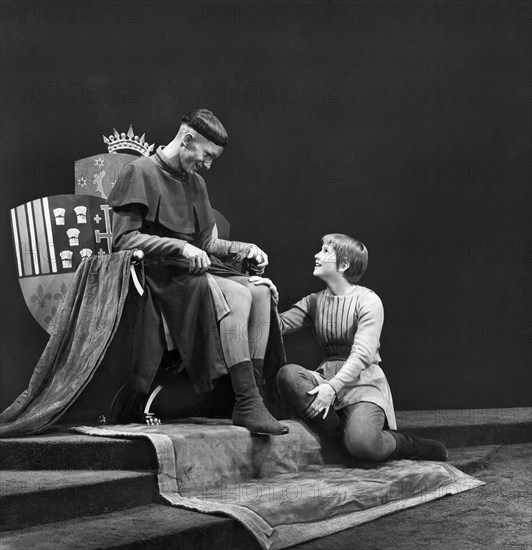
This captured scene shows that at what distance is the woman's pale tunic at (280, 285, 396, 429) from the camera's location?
394 cm

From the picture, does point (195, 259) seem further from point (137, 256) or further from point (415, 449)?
point (415, 449)

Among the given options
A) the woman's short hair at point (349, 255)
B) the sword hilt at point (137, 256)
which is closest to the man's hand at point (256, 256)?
the woman's short hair at point (349, 255)

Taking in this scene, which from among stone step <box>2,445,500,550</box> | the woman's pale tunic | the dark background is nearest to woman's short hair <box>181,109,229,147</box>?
the woman's pale tunic

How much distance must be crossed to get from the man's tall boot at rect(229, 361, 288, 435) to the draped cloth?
56cm

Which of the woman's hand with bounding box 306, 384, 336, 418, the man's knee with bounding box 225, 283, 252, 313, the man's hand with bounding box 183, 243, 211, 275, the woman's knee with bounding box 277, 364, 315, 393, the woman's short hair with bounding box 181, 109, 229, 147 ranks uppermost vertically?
the woman's short hair with bounding box 181, 109, 229, 147

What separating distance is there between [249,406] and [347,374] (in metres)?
0.52

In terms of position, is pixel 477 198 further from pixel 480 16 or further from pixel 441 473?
pixel 441 473

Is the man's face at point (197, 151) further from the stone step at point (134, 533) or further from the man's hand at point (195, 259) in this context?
the stone step at point (134, 533)

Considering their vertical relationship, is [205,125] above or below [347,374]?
above

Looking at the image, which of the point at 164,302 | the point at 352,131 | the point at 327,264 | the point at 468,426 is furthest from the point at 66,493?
the point at 352,131

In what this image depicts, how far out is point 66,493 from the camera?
297 centimetres

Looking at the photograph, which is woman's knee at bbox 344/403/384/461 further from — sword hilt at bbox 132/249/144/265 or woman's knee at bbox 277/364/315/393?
sword hilt at bbox 132/249/144/265

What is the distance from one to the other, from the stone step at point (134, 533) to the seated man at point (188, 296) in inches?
26.1

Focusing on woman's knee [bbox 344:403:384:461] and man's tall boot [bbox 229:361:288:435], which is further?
woman's knee [bbox 344:403:384:461]
